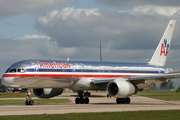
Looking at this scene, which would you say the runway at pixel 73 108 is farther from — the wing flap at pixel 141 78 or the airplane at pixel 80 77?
the wing flap at pixel 141 78

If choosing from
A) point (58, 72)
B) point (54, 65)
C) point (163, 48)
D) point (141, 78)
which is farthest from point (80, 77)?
point (163, 48)

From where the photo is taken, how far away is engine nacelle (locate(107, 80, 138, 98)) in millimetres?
35094

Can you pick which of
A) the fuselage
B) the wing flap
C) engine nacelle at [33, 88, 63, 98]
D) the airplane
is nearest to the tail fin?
the airplane

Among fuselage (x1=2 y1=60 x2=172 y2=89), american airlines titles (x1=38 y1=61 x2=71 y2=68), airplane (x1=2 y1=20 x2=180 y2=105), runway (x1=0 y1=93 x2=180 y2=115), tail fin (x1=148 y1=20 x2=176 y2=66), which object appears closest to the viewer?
runway (x1=0 y1=93 x2=180 y2=115)

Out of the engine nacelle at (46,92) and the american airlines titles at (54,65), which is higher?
the american airlines titles at (54,65)

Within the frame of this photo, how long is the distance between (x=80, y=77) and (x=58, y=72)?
3.22 meters

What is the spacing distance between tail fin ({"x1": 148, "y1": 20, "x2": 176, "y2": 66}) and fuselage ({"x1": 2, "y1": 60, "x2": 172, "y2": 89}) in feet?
18.0

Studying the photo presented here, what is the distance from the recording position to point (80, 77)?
37.6 meters

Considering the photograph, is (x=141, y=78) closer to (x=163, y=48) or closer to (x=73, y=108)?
(x=73, y=108)

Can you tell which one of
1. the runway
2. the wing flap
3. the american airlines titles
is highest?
the american airlines titles

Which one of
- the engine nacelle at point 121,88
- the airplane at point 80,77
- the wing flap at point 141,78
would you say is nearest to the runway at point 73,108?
the engine nacelle at point 121,88

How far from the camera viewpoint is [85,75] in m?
38.0

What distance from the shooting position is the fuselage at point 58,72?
110 feet

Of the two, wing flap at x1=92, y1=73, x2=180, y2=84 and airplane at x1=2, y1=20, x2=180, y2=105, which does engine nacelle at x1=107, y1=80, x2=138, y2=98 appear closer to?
airplane at x1=2, y1=20, x2=180, y2=105
